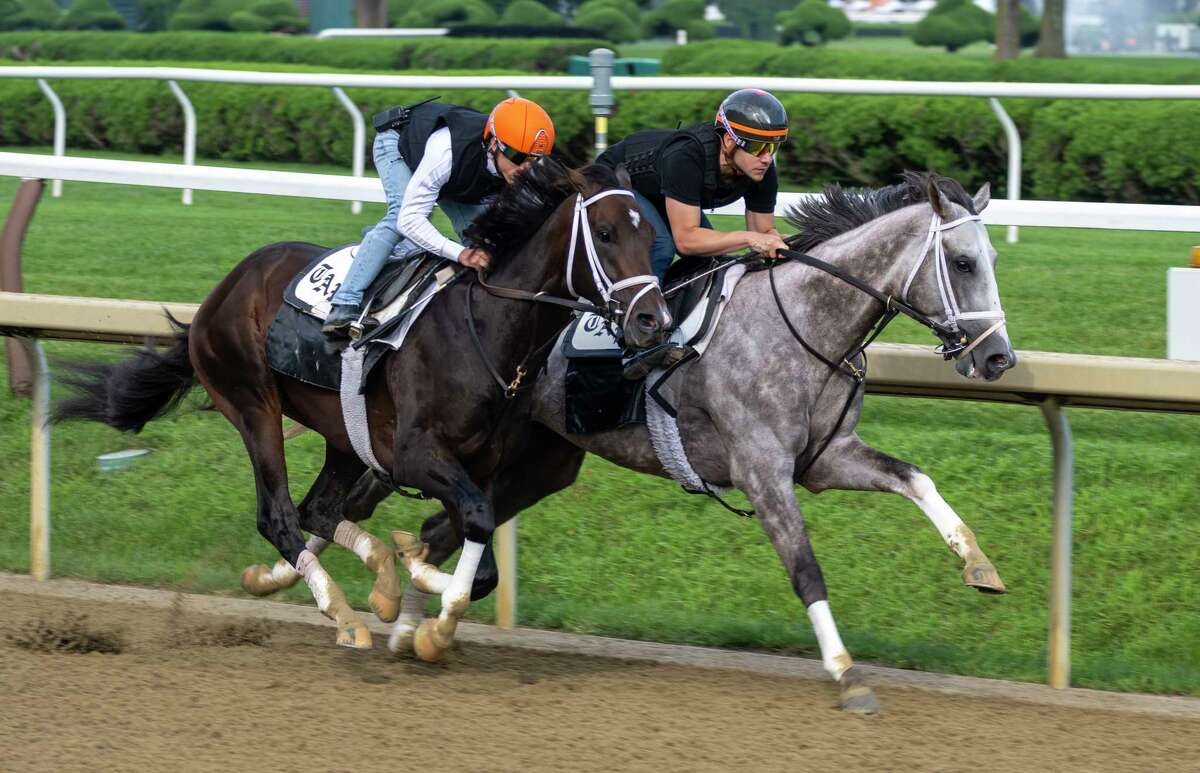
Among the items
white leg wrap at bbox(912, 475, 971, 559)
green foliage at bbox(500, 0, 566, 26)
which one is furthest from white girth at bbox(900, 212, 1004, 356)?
green foliage at bbox(500, 0, 566, 26)

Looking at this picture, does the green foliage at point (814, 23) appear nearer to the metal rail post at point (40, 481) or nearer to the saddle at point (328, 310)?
the metal rail post at point (40, 481)

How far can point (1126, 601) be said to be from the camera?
543 cm

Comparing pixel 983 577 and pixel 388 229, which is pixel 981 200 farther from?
pixel 388 229

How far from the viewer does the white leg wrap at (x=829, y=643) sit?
4.31 meters

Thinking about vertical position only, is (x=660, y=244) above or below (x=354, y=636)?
above

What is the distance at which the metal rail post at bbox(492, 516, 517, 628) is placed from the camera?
5.39m

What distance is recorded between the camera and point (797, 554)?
4402mm

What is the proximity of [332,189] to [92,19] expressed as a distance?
3121cm

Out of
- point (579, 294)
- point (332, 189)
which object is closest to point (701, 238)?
point (579, 294)

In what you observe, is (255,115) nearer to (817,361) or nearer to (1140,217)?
(1140,217)

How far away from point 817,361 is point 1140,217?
9.86ft

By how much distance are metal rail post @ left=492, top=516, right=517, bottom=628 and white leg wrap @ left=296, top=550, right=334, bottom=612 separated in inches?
25.1

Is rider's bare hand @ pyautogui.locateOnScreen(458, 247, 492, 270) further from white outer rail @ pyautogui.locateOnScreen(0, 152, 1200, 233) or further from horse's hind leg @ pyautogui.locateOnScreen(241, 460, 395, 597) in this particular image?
white outer rail @ pyautogui.locateOnScreen(0, 152, 1200, 233)

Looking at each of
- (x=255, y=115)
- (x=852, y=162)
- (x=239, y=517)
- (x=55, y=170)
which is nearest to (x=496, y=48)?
(x=255, y=115)
